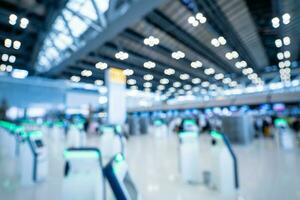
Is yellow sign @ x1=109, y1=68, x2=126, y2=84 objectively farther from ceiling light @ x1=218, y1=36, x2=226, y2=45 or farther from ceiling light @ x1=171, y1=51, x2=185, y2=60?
ceiling light @ x1=218, y1=36, x2=226, y2=45

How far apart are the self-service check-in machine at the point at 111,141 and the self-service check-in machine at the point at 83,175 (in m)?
4.97

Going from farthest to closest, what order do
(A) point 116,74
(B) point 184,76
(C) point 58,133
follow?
(C) point 58,133
(A) point 116,74
(B) point 184,76

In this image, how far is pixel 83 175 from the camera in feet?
5.71

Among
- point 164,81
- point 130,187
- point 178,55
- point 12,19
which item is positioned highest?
point 12,19

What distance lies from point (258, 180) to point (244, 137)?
19.7ft

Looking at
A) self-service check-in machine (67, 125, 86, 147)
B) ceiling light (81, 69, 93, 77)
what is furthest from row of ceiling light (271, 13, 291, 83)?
self-service check-in machine (67, 125, 86, 147)

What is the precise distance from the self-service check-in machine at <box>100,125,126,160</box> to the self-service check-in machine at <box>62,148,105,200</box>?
4967 millimetres

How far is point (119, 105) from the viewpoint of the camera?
11055 mm

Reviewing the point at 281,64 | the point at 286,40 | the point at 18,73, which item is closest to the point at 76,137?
the point at 18,73

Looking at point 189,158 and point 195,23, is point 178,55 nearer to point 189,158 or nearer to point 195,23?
point 195,23

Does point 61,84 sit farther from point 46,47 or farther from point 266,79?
→ point 266,79

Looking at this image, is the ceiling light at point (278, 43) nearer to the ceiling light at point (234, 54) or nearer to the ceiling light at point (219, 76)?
the ceiling light at point (234, 54)

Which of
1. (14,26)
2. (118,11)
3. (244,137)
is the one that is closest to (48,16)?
(118,11)

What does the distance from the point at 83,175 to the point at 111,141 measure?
607cm
